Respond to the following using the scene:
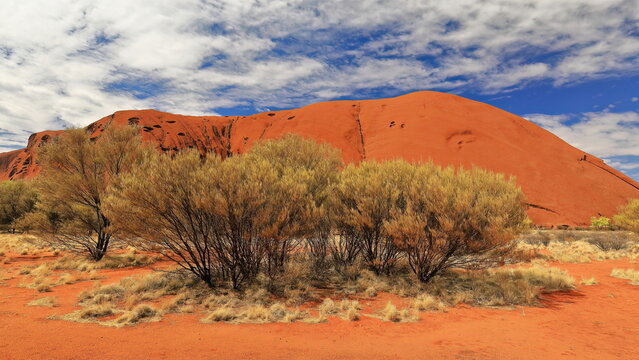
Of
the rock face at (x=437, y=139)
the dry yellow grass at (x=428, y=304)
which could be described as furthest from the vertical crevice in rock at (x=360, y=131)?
the dry yellow grass at (x=428, y=304)

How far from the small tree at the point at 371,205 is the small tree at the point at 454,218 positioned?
46 centimetres

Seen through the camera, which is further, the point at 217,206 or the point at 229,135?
the point at 229,135

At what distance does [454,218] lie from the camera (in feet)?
31.6

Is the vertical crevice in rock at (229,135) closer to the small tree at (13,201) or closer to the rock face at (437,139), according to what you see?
the rock face at (437,139)

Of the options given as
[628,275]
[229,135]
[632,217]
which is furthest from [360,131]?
[628,275]

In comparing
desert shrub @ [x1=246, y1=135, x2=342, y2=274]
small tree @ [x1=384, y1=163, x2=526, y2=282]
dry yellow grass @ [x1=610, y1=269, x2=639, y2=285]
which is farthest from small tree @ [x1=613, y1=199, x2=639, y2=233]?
desert shrub @ [x1=246, y1=135, x2=342, y2=274]

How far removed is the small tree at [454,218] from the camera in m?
9.41

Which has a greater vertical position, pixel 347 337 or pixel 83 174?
pixel 83 174

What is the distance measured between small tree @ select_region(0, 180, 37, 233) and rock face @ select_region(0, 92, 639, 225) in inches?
588

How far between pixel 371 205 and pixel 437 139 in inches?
1466

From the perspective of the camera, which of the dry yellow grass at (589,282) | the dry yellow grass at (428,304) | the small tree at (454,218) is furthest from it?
the dry yellow grass at (589,282)

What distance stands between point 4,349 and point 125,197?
4455mm

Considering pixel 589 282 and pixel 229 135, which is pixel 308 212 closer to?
pixel 589 282

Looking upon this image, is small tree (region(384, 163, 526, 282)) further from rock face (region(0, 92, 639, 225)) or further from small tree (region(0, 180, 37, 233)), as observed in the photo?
small tree (region(0, 180, 37, 233))
